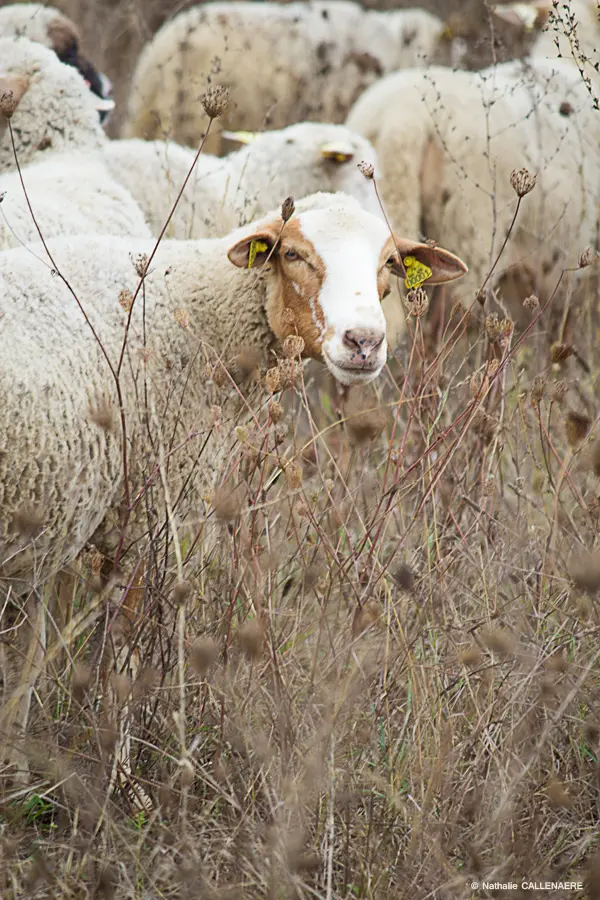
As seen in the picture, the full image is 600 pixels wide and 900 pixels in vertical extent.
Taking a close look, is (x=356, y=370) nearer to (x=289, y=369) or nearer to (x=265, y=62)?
(x=289, y=369)

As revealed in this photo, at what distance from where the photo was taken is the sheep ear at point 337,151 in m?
4.58

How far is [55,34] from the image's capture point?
5207 mm

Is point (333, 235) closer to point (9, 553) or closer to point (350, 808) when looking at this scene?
point (9, 553)

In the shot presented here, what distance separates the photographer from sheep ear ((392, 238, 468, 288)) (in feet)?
10.2

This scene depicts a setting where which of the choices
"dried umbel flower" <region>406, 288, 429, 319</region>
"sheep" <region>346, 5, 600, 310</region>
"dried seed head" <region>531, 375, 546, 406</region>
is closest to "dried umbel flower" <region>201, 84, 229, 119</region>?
Answer: "dried umbel flower" <region>406, 288, 429, 319</region>

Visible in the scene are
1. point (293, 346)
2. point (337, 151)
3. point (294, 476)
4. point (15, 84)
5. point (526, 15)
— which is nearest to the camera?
point (294, 476)

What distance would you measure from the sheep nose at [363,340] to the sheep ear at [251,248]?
0.38m

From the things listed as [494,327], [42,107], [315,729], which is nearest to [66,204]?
[42,107]

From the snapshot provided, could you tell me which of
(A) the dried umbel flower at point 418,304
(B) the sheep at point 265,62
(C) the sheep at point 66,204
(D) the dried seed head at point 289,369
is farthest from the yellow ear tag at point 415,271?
(B) the sheep at point 265,62

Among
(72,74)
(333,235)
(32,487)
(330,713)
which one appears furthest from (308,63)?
(330,713)

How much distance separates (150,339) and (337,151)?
200 centimetres

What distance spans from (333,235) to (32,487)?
1053mm

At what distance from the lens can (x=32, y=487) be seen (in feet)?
8.16

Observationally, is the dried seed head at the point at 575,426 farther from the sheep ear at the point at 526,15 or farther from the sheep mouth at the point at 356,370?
the sheep ear at the point at 526,15
